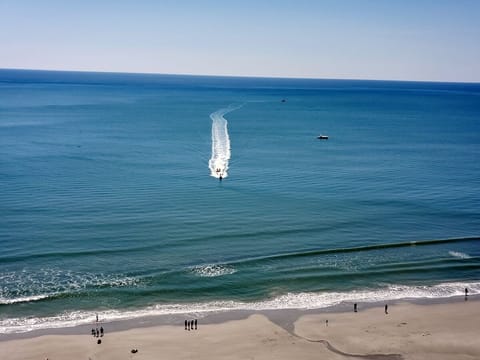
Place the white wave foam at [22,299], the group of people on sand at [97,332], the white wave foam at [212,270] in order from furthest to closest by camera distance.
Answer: the white wave foam at [212,270]
the white wave foam at [22,299]
the group of people on sand at [97,332]

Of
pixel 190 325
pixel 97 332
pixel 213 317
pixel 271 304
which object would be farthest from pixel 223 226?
pixel 97 332

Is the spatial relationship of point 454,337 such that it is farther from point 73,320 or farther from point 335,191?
point 335,191

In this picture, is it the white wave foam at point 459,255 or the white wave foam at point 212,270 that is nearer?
the white wave foam at point 212,270

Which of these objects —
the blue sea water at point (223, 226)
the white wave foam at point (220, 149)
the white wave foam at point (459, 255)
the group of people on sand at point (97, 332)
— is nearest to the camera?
the group of people on sand at point (97, 332)

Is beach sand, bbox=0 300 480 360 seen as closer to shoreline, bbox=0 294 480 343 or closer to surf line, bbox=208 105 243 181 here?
shoreline, bbox=0 294 480 343

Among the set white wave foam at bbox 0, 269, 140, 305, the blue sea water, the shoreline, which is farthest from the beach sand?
white wave foam at bbox 0, 269, 140, 305

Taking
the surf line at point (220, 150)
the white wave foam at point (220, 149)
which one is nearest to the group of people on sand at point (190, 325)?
the surf line at point (220, 150)

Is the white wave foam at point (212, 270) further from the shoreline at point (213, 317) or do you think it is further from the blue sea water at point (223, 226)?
the shoreline at point (213, 317)

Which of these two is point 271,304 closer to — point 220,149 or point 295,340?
point 295,340
